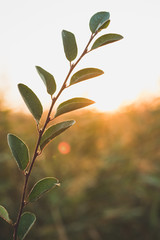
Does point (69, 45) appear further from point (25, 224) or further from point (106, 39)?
point (25, 224)

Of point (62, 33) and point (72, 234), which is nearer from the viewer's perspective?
point (62, 33)

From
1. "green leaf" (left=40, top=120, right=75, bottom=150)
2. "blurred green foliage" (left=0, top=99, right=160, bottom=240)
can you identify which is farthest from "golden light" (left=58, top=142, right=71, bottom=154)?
"green leaf" (left=40, top=120, right=75, bottom=150)

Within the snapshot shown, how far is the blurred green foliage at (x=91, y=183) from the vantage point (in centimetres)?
152

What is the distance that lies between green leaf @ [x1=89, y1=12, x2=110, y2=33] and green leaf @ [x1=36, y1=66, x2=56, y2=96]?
0.09 meters

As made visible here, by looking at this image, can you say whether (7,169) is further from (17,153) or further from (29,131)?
(17,153)

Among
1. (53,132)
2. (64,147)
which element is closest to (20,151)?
(53,132)

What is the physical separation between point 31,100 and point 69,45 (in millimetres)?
98

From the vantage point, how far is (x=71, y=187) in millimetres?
1489

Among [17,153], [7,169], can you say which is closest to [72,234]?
[7,169]

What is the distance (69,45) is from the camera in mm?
395

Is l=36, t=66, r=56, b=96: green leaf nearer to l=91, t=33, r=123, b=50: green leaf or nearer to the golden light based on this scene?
l=91, t=33, r=123, b=50: green leaf

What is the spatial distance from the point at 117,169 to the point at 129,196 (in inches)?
7.5

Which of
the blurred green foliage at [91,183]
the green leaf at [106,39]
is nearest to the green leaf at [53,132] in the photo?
the green leaf at [106,39]

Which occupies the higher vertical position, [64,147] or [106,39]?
[106,39]
